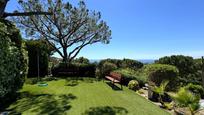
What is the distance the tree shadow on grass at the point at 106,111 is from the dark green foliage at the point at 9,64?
11.6 feet

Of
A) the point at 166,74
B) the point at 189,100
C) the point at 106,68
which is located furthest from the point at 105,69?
the point at 189,100

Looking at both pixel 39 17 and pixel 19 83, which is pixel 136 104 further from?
pixel 39 17

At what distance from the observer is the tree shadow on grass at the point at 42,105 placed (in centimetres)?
782

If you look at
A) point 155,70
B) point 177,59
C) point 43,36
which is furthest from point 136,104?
point 43,36

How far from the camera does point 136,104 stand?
9.24 m

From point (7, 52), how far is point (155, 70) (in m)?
7.90

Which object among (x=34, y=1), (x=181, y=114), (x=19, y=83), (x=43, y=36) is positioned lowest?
(x=181, y=114)

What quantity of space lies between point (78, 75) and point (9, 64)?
13410 mm

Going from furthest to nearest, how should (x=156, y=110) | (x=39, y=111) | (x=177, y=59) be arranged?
(x=177, y=59), (x=156, y=110), (x=39, y=111)

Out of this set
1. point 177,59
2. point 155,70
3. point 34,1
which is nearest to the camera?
point 155,70

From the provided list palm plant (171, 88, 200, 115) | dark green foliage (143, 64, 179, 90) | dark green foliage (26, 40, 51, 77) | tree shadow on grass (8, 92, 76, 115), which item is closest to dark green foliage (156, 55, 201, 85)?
dark green foliage (143, 64, 179, 90)

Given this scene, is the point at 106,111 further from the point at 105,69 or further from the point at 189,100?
the point at 105,69

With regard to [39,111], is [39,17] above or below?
above

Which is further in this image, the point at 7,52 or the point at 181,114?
the point at 7,52
